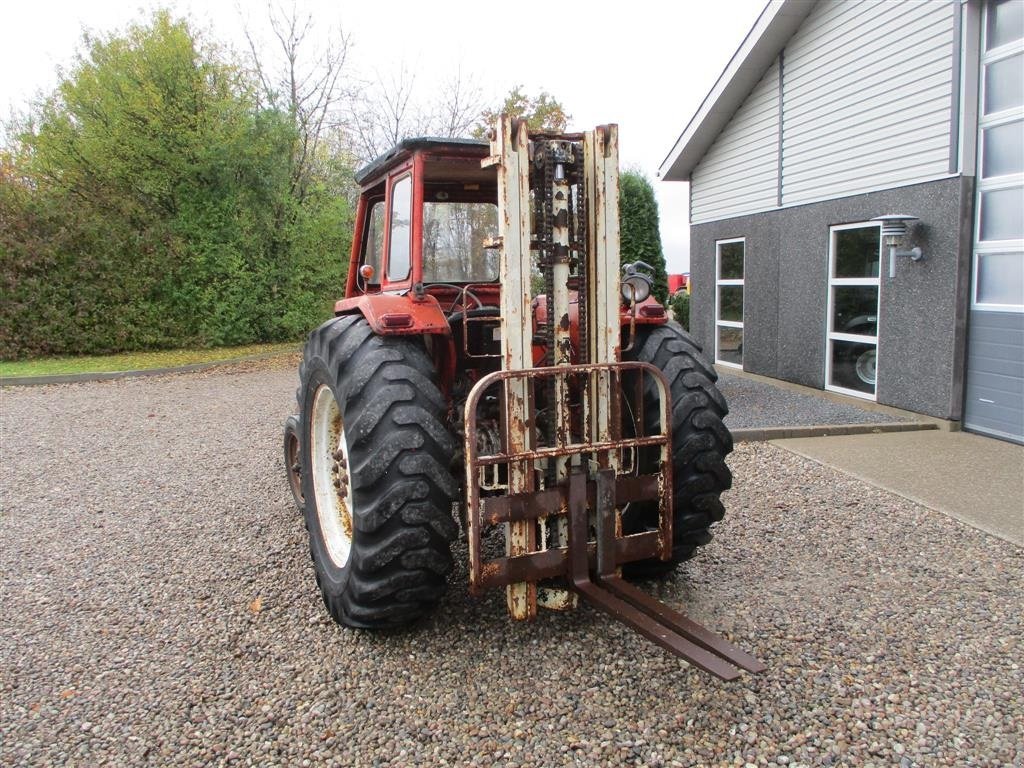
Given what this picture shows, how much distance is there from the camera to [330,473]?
387cm

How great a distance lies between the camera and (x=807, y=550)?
4.33m

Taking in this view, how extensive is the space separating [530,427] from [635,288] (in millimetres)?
954

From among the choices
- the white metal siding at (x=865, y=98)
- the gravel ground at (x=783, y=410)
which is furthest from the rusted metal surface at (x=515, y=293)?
the white metal siding at (x=865, y=98)

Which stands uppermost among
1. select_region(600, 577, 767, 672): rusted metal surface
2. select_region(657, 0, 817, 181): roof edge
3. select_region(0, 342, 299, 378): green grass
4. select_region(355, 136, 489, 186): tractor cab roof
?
select_region(657, 0, 817, 181): roof edge

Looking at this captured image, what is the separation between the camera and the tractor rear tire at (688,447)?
3379 mm

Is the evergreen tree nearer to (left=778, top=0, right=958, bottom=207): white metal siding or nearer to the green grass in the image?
(left=778, top=0, right=958, bottom=207): white metal siding

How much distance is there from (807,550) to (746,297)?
737 centimetres

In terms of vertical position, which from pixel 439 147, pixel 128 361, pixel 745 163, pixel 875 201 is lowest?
pixel 128 361

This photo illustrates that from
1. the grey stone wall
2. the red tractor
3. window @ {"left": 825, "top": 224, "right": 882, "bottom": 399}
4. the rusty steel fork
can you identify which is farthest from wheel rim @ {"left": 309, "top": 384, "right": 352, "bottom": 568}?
window @ {"left": 825, "top": 224, "right": 882, "bottom": 399}

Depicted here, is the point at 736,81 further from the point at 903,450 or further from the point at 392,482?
the point at 392,482

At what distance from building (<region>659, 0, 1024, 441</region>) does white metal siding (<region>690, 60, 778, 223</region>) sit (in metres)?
0.03

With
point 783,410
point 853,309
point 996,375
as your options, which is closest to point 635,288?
point 996,375

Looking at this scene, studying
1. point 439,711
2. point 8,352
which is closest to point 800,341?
point 439,711

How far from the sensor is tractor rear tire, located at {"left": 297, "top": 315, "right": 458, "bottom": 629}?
9.50ft
